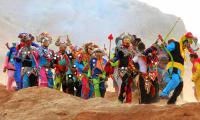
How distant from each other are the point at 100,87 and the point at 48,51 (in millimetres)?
1504

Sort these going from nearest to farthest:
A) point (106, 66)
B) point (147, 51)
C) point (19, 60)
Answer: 1. point (147, 51)
2. point (106, 66)
3. point (19, 60)

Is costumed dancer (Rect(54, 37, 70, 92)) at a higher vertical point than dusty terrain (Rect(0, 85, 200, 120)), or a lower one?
higher

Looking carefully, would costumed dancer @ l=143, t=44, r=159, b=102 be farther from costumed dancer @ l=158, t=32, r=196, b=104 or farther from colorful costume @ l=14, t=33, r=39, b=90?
colorful costume @ l=14, t=33, r=39, b=90

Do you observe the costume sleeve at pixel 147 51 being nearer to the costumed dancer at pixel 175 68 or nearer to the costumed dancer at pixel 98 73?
the costumed dancer at pixel 175 68

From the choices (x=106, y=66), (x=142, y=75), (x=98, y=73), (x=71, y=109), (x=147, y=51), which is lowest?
(x=71, y=109)

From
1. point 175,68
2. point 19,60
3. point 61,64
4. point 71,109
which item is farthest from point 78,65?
point 71,109

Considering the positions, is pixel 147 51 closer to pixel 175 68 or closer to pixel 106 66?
pixel 175 68

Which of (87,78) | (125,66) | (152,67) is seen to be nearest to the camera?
(125,66)

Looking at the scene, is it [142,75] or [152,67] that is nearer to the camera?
[142,75]

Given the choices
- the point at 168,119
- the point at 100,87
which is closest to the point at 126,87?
the point at 100,87

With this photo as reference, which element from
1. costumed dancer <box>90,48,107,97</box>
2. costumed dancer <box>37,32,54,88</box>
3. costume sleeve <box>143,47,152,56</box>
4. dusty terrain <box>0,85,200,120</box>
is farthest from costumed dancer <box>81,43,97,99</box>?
dusty terrain <box>0,85,200,120</box>

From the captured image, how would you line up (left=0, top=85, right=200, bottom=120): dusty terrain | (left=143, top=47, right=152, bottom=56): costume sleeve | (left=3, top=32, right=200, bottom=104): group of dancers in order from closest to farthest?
1. (left=0, top=85, right=200, bottom=120): dusty terrain
2. (left=3, top=32, right=200, bottom=104): group of dancers
3. (left=143, top=47, right=152, bottom=56): costume sleeve

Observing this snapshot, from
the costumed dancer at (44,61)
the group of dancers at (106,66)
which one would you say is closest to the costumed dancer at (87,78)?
the group of dancers at (106,66)

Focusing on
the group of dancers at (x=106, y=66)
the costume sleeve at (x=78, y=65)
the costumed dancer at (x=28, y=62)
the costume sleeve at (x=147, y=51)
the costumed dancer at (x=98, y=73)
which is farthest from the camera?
the costume sleeve at (x=78, y=65)
